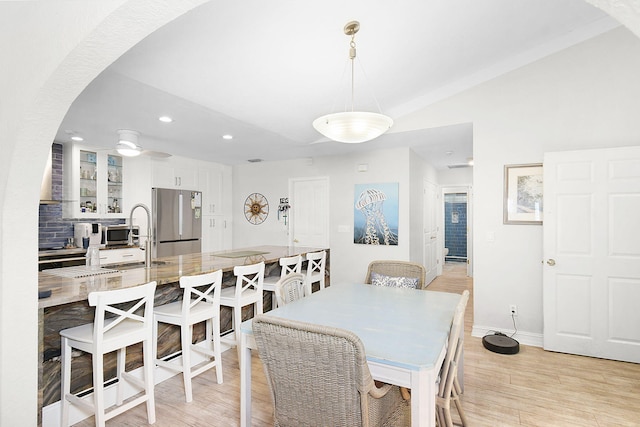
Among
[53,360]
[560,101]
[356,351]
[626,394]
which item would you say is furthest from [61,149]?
[626,394]

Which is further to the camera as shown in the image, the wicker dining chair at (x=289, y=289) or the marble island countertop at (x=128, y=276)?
the wicker dining chair at (x=289, y=289)

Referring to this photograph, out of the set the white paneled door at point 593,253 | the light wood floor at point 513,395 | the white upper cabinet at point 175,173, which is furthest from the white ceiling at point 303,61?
the light wood floor at point 513,395

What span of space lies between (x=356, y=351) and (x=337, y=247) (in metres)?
→ 4.21

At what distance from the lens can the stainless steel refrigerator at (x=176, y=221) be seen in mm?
5312

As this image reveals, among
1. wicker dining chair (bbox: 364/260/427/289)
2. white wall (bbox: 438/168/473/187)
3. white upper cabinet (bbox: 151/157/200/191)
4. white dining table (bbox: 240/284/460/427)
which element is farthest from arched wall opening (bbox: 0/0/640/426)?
white wall (bbox: 438/168/473/187)

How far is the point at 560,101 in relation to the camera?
3316 millimetres

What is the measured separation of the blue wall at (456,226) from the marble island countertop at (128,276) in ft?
22.9

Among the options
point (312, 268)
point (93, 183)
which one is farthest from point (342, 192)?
point (93, 183)

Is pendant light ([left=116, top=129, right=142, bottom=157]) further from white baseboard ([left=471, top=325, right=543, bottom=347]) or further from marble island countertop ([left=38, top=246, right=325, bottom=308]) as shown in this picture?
white baseboard ([left=471, top=325, right=543, bottom=347])

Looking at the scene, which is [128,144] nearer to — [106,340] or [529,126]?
[106,340]

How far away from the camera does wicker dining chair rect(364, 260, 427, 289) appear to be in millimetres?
2826

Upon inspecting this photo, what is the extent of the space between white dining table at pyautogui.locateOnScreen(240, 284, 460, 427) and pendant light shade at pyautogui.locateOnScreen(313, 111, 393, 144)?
116 centimetres

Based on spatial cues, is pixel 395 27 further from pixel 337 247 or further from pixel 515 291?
pixel 337 247

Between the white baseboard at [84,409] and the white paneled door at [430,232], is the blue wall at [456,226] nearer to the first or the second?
the white paneled door at [430,232]
